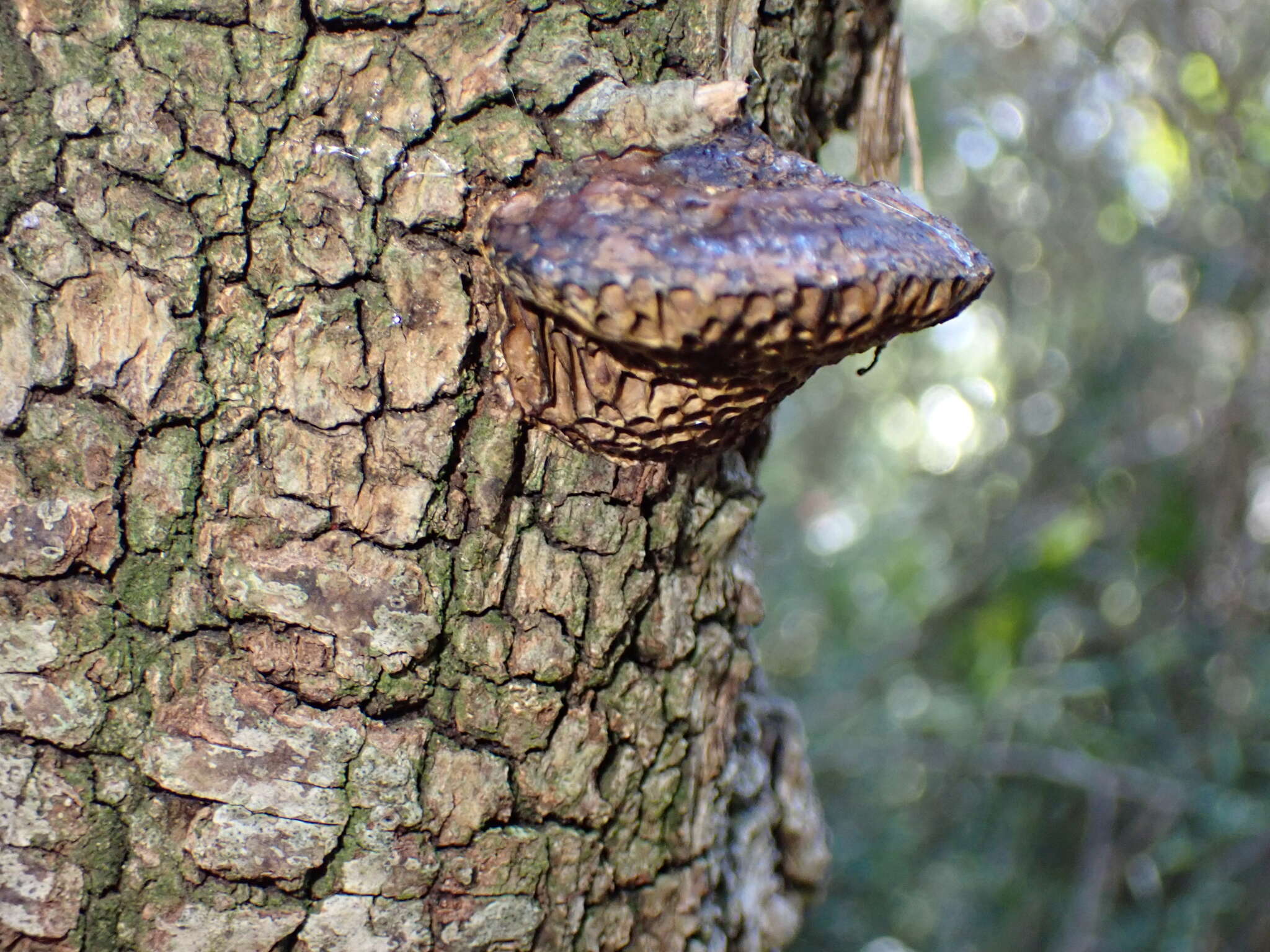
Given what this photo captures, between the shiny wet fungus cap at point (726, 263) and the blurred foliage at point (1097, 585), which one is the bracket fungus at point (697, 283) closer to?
the shiny wet fungus cap at point (726, 263)

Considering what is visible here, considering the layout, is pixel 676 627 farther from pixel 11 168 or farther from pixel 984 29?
pixel 984 29

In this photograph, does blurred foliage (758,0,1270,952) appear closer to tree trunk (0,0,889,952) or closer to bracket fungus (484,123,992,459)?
bracket fungus (484,123,992,459)

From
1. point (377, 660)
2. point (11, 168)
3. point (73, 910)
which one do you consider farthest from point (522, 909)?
point (11, 168)

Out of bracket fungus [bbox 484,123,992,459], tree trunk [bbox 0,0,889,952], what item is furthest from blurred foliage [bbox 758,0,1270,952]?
tree trunk [bbox 0,0,889,952]

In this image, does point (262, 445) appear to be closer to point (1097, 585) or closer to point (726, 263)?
point (726, 263)

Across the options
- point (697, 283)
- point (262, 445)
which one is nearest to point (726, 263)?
point (697, 283)

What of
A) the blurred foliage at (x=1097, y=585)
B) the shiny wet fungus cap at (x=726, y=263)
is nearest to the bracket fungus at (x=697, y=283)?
the shiny wet fungus cap at (x=726, y=263)
